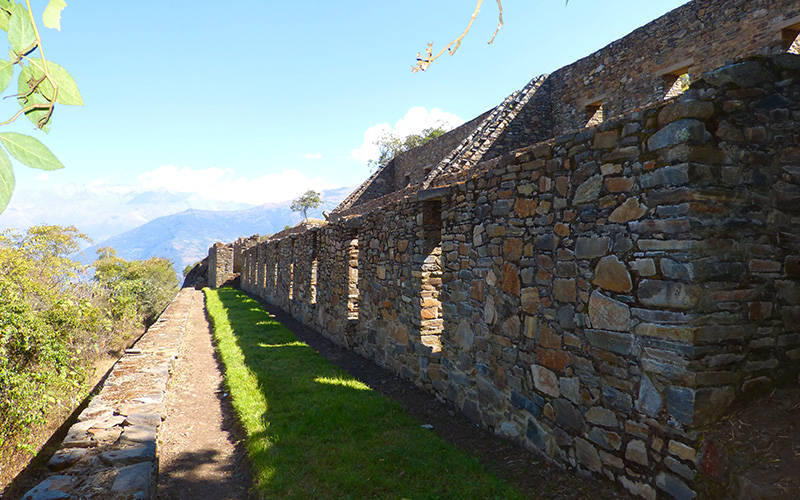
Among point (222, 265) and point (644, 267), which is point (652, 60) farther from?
point (222, 265)

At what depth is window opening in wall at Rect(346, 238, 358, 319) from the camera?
934 centimetres

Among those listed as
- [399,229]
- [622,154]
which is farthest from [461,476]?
[399,229]

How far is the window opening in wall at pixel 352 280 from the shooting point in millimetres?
9344

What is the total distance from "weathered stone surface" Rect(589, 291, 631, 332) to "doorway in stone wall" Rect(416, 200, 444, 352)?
320 centimetres

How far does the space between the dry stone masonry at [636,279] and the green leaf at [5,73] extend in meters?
3.49

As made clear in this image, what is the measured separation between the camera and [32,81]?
3.12 ft

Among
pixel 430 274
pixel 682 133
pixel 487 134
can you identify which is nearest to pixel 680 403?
pixel 682 133

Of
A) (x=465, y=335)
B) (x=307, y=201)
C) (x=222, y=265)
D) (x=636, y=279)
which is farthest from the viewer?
(x=307, y=201)

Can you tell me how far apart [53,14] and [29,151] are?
325 millimetres

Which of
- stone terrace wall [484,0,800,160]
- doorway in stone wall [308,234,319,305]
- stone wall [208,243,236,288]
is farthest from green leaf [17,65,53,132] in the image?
stone wall [208,243,236,288]

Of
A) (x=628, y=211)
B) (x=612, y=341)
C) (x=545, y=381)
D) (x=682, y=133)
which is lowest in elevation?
(x=545, y=381)

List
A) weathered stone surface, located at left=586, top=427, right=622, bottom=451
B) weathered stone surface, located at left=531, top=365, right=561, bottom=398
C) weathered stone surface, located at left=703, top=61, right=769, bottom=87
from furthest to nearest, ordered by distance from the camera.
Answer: weathered stone surface, located at left=531, top=365, right=561, bottom=398 < weathered stone surface, located at left=586, top=427, right=622, bottom=451 < weathered stone surface, located at left=703, top=61, right=769, bottom=87

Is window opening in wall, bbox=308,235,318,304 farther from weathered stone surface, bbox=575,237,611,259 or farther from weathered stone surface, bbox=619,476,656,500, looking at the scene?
weathered stone surface, bbox=619,476,656,500

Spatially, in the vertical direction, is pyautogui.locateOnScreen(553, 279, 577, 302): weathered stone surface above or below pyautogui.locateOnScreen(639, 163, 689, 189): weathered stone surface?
below
